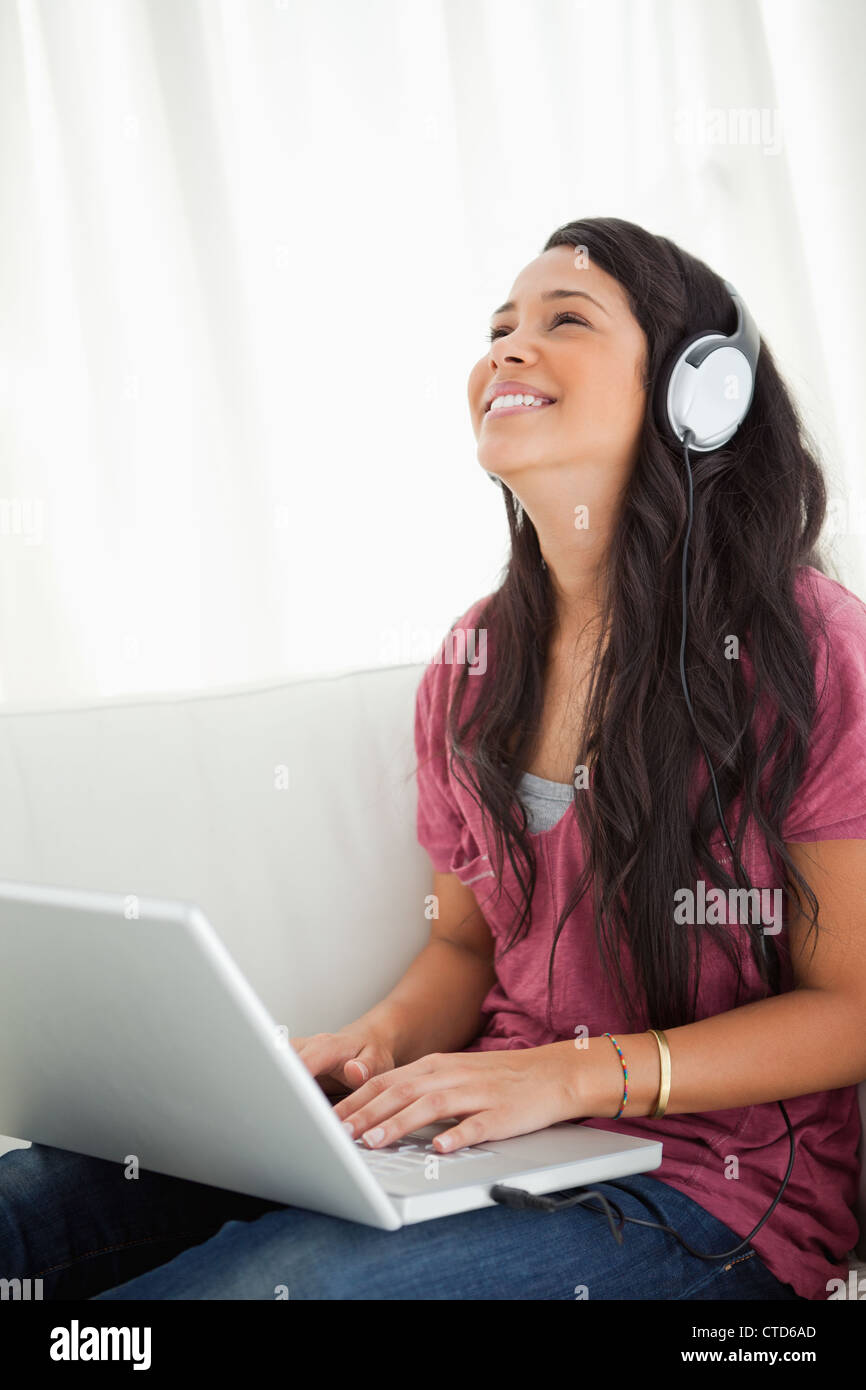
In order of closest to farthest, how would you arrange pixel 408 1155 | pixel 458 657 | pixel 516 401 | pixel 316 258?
pixel 408 1155 < pixel 516 401 < pixel 458 657 < pixel 316 258

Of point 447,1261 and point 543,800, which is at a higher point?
point 543,800

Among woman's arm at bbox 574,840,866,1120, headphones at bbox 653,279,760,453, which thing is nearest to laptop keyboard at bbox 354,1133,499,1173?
woman's arm at bbox 574,840,866,1120

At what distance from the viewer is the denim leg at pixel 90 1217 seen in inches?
40.1

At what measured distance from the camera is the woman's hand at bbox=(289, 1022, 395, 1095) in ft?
3.72

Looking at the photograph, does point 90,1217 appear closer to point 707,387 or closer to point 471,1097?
point 471,1097

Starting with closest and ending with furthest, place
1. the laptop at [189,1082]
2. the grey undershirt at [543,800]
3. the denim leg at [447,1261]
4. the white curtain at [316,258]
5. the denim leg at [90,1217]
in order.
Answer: the laptop at [189,1082] < the denim leg at [447,1261] < the denim leg at [90,1217] < the grey undershirt at [543,800] < the white curtain at [316,258]

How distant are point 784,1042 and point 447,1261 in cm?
36

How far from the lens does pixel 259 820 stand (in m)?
1.32

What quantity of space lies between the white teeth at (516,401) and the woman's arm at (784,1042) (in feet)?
1.67

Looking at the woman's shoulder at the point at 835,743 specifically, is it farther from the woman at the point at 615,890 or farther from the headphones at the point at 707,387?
the headphones at the point at 707,387

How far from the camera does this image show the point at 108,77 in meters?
1.87

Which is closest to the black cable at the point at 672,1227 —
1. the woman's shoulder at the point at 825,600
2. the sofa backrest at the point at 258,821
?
the woman's shoulder at the point at 825,600

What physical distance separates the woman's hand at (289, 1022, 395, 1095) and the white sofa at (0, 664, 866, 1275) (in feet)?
0.43

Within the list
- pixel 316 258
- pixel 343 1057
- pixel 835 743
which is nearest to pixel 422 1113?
pixel 343 1057
